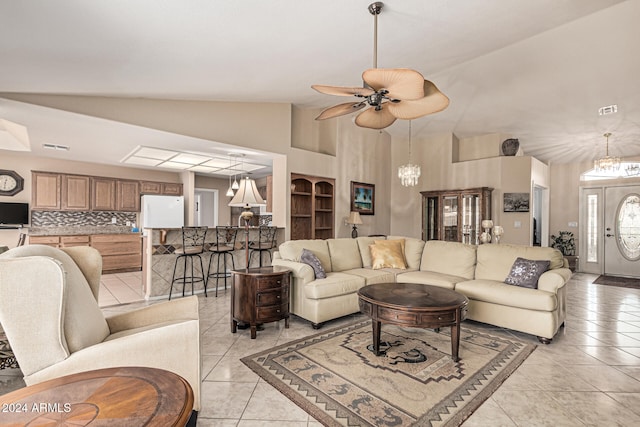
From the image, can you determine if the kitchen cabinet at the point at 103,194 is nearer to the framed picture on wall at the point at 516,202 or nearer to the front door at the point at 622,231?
the framed picture on wall at the point at 516,202

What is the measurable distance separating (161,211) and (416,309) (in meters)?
6.55

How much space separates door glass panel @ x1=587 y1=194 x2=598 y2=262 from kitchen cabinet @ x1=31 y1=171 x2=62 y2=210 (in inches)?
466

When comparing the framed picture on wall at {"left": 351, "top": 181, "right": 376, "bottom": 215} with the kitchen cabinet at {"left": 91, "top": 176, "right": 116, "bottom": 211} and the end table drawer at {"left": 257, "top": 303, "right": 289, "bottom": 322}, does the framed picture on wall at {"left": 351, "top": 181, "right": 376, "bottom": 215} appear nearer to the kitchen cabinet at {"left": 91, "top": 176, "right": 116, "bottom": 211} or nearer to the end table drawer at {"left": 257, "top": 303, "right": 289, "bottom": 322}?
the end table drawer at {"left": 257, "top": 303, "right": 289, "bottom": 322}

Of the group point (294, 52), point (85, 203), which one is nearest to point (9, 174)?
point (85, 203)

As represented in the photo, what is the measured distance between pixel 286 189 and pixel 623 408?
477cm

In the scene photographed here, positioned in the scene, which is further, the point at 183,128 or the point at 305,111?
the point at 305,111

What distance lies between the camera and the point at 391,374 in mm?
2361

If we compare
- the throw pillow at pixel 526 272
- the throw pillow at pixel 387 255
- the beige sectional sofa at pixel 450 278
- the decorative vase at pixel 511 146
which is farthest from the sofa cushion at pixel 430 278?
the decorative vase at pixel 511 146

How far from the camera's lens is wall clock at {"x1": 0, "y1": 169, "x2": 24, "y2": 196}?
574cm

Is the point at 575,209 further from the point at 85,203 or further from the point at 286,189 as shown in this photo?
the point at 85,203

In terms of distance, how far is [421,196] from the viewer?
738 centimetres

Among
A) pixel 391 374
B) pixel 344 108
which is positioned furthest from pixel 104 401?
pixel 344 108

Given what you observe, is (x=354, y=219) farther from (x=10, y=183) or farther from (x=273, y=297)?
(x=10, y=183)

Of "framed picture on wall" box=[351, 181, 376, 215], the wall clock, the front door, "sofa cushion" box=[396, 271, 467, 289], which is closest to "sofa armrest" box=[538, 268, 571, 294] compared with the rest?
"sofa cushion" box=[396, 271, 467, 289]
